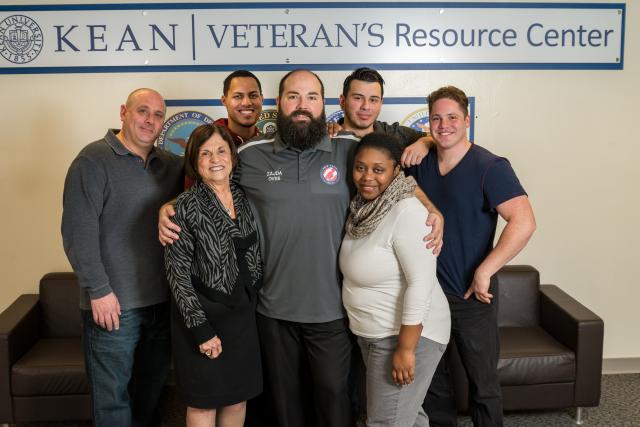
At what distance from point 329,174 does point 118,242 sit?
887 millimetres

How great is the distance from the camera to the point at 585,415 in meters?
3.18

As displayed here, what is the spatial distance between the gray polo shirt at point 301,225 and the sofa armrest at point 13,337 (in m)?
1.43

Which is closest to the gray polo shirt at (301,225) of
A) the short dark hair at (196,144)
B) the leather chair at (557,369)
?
the short dark hair at (196,144)

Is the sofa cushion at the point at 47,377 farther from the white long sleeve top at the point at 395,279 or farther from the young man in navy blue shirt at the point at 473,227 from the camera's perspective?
the young man in navy blue shirt at the point at 473,227

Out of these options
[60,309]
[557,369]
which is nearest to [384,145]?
[557,369]

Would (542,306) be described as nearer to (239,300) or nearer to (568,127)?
(568,127)

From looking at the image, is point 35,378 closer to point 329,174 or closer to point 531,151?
point 329,174

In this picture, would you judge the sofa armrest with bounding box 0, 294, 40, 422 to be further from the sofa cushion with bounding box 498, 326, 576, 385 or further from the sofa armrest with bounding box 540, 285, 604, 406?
the sofa armrest with bounding box 540, 285, 604, 406

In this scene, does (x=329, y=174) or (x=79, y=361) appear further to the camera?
(x=79, y=361)

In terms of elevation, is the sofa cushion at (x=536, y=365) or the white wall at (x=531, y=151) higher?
the white wall at (x=531, y=151)

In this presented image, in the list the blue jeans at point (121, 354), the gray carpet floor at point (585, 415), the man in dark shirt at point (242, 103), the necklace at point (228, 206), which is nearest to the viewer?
the necklace at point (228, 206)

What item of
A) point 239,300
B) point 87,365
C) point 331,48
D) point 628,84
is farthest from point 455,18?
point 87,365

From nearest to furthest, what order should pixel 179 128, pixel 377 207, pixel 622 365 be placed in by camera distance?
pixel 377 207
pixel 179 128
pixel 622 365

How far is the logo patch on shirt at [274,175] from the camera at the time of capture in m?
2.30
